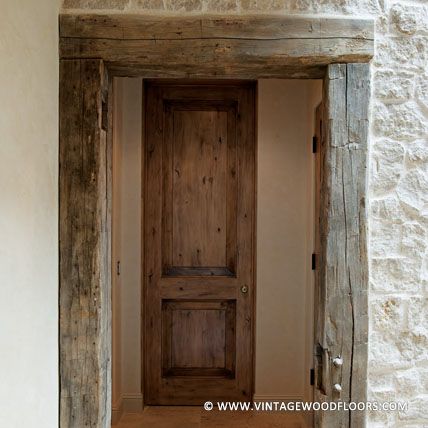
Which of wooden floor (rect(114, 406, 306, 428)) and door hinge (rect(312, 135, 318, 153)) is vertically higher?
door hinge (rect(312, 135, 318, 153))

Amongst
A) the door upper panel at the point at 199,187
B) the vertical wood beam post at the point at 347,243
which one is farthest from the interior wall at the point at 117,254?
the vertical wood beam post at the point at 347,243

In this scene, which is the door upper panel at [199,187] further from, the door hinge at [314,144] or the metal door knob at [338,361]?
the metal door knob at [338,361]

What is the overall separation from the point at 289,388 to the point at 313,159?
1.67 metres

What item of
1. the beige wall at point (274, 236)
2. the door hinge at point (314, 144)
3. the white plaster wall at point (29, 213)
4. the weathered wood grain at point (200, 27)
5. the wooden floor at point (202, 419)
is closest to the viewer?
the white plaster wall at point (29, 213)

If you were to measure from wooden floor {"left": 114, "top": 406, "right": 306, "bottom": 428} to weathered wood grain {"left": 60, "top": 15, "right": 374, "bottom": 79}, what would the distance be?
2.41 m

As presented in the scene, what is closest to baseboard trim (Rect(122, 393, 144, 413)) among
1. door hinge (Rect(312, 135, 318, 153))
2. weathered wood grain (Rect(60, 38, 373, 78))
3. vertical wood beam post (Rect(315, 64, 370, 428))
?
vertical wood beam post (Rect(315, 64, 370, 428))

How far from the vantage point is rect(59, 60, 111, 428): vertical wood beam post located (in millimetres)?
1547

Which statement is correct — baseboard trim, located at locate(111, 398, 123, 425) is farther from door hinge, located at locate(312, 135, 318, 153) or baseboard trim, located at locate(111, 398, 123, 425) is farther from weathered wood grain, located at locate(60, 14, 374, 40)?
weathered wood grain, located at locate(60, 14, 374, 40)

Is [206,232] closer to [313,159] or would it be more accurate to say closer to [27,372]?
[313,159]

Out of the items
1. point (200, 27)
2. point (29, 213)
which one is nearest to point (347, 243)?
point (200, 27)

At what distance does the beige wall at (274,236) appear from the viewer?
3055mm

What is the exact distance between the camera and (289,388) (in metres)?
3.12

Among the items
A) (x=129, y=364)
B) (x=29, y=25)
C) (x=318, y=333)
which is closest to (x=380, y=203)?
(x=318, y=333)

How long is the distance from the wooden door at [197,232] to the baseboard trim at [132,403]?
0.08 m
